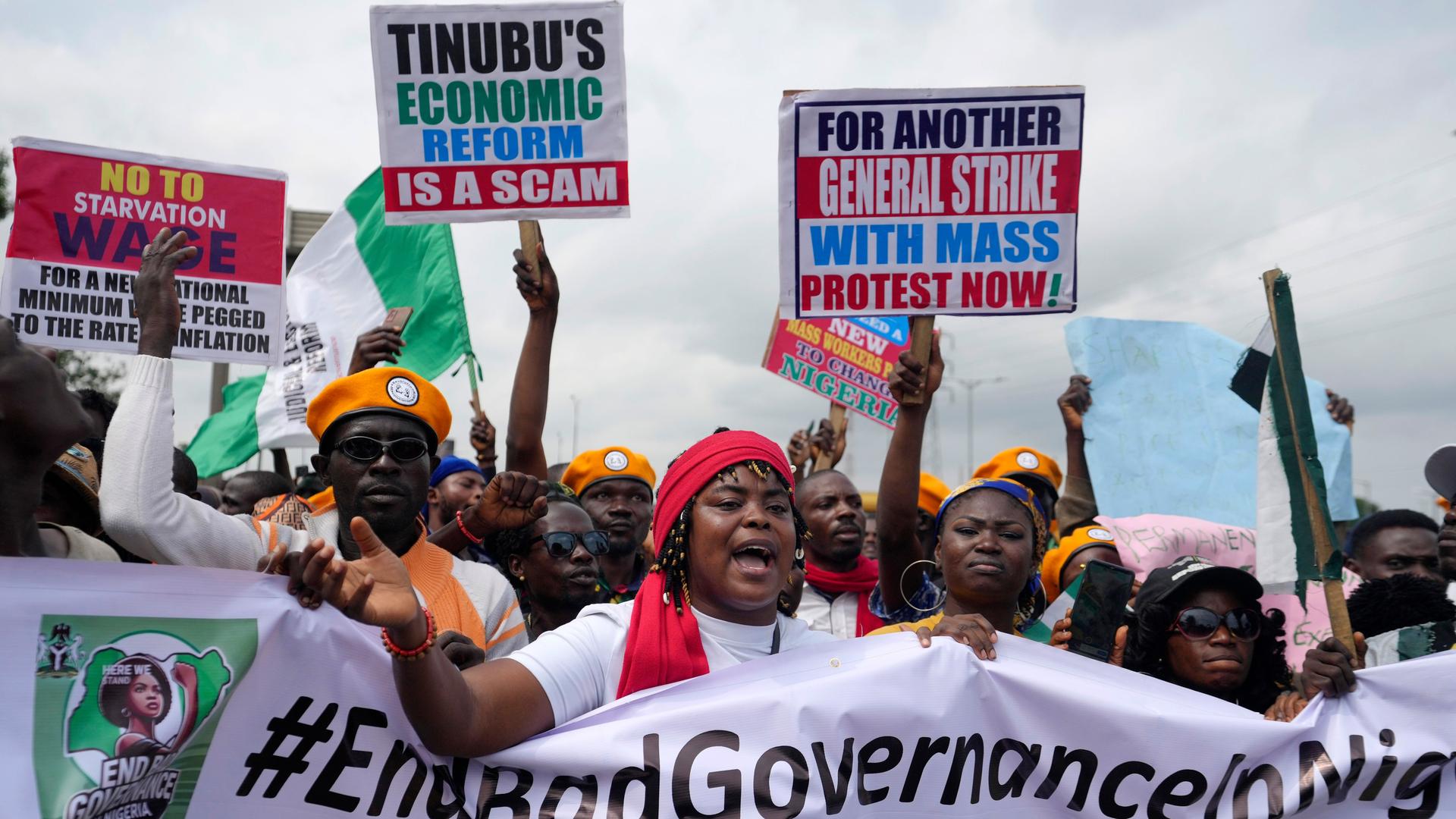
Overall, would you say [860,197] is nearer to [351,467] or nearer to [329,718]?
[351,467]

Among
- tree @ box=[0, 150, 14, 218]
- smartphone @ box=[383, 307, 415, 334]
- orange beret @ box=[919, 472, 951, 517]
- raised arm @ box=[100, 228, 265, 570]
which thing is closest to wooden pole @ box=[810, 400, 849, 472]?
orange beret @ box=[919, 472, 951, 517]

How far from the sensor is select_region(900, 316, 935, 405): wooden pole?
3834 millimetres

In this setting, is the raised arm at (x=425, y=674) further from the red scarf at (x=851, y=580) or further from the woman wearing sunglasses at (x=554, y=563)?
the red scarf at (x=851, y=580)

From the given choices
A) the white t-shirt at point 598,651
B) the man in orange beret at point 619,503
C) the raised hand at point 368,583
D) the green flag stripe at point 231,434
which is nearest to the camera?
the raised hand at point 368,583

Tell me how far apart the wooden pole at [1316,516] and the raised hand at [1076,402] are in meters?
3.62

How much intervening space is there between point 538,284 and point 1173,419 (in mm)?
4087

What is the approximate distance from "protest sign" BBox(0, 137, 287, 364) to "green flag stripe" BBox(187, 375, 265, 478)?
340 centimetres

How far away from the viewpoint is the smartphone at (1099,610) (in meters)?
3.42

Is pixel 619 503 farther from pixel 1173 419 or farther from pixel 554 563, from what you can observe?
pixel 1173 419

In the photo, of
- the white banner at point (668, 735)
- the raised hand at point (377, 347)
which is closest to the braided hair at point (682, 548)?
the white banner at point (668, 735)

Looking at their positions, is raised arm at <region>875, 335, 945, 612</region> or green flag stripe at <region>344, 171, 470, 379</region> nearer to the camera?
raised arm at <region>875, 335, 945, 612</region>

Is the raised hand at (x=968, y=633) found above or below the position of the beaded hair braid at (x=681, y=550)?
below

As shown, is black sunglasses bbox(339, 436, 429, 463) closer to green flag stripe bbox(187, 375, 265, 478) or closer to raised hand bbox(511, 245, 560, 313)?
raised hand bbox(511, 245, 560, 313)

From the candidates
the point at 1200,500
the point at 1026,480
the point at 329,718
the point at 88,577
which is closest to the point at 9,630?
the point at 88,577
